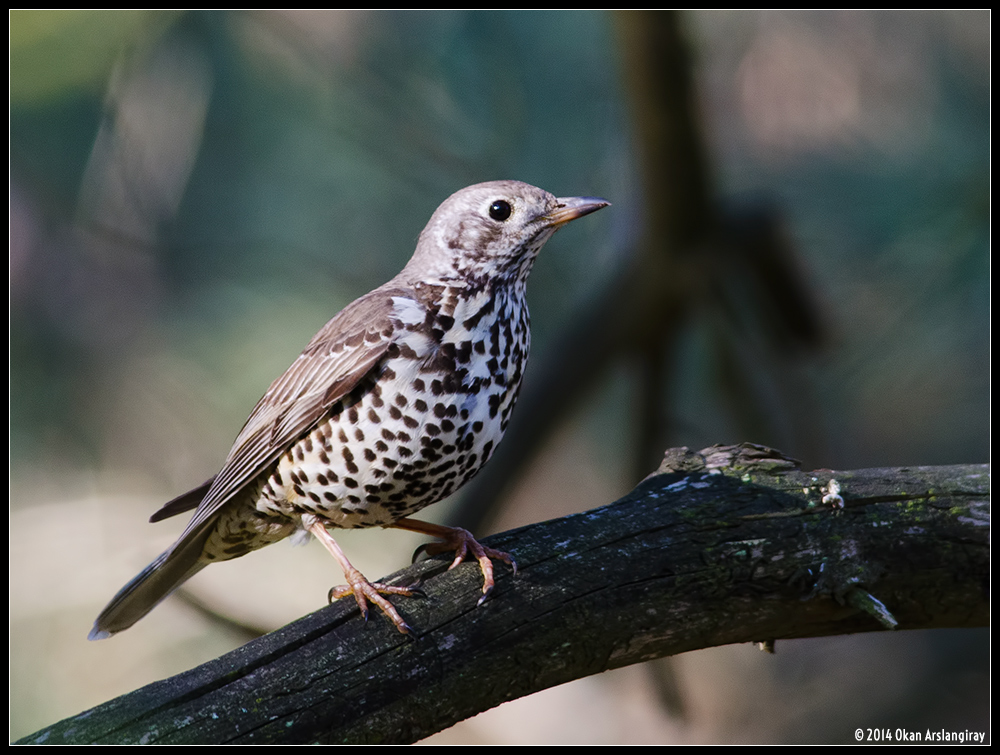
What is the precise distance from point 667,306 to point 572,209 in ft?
10.1

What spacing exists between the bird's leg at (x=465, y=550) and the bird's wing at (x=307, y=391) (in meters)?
0.61

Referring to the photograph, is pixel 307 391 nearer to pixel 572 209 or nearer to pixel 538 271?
pixel 572 209

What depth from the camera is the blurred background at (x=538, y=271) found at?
6230mm

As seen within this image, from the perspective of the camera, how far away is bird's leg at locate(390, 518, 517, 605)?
2967mm

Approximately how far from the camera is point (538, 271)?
7.25 meters

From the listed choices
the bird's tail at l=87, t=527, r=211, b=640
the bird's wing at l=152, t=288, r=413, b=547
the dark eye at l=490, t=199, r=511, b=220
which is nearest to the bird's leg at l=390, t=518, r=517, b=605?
the bird's wing at l=152, t=288, r=413, b=547

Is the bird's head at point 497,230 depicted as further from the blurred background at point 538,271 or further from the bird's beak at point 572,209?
the blurred background at point 538,271

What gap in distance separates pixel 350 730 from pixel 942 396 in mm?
5488

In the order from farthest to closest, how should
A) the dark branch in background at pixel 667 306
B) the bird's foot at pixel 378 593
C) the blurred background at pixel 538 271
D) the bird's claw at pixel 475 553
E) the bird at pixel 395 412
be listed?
the blurred background at pixel 538 271 → the dark branch in background at pixel 667 306 → the bird at pixel 395 412 → the bird's claw at pixel 475 553 → the bird's foot at pixel 378 593

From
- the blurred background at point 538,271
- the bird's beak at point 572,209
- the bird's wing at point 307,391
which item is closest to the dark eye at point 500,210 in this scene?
the bird's beak at point 572,209

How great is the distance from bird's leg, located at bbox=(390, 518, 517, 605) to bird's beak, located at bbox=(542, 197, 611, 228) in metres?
1.17

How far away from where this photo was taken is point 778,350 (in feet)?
21.8

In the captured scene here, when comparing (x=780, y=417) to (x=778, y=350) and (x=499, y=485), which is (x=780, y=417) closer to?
(x=778, y=350)

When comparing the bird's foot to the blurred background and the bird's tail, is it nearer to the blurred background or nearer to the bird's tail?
the bird's tail
